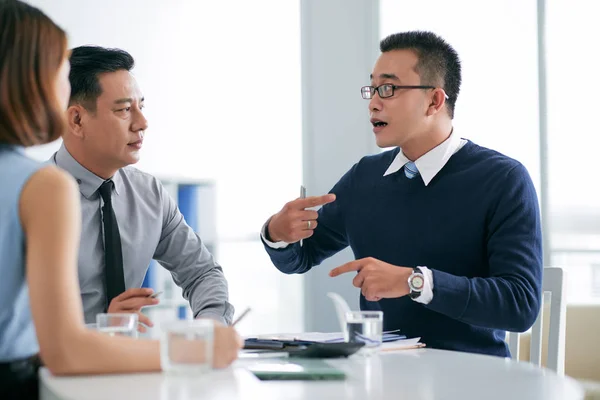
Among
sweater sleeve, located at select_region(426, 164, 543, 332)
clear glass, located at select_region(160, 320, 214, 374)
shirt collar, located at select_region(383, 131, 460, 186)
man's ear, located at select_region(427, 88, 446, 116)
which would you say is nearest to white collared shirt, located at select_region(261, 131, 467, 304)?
shirt collar, located at select_region(383, 131, 460, 186)

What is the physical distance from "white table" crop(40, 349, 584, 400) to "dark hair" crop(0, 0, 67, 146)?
0.44m

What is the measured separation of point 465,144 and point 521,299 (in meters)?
0.57

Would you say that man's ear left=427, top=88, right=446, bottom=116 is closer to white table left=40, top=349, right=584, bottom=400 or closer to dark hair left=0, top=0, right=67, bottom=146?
white table left=40, top=349, right=584, bottom=400

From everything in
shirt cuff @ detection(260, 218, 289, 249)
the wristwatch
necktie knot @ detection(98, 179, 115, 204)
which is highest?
necktie knot @ detection(98, 179, 115, 204)

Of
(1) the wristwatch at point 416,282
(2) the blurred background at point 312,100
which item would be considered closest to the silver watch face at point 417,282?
(1) the wristwatch at point 416,282

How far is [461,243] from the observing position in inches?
85.1

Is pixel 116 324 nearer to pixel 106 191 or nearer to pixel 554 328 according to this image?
pixel 106 191

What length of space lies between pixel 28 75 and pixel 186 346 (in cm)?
56

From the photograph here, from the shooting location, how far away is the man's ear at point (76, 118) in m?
2.43

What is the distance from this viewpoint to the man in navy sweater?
1.94 meters

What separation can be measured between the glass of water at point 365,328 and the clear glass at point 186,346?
396 mm

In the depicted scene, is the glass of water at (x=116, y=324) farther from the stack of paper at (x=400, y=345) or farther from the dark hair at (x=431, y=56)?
the dark hair at (x=431, y=56)

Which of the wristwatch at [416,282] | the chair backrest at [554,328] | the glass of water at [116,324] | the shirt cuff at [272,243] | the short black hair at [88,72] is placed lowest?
the chair backrest at [554,328]

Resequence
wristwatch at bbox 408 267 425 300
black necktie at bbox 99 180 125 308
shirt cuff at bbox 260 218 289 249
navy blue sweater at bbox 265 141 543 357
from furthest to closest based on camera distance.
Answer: shirt cuff at bbox 260 218 289 249 → black necktie at bbox 99 180 125 308 → navy blue sweater at bbox 265 141 543 357 → wristwatch at bbox 408 267 425 300
